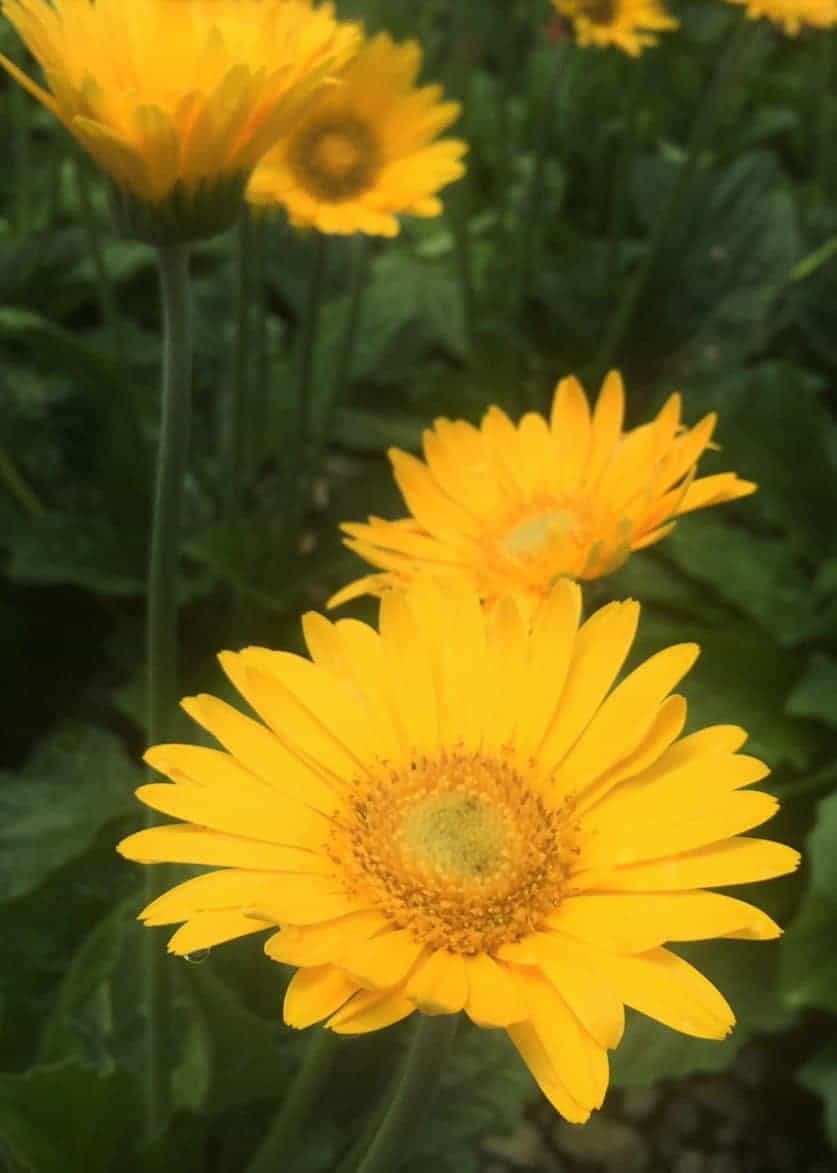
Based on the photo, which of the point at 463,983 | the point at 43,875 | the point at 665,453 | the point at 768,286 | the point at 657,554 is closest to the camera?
the point at 463,983

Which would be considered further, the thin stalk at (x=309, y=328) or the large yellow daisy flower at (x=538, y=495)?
the thin stalk at (x=309, y=328)

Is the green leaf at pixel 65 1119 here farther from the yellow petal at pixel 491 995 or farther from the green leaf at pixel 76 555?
the green leaf at pixel 76 555

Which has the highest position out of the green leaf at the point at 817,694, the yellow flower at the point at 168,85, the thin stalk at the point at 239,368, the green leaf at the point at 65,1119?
the thin stalk at the point at 239,368

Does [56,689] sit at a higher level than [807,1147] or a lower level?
higher

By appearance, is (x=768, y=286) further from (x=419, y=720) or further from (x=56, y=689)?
(x=419, y=720)

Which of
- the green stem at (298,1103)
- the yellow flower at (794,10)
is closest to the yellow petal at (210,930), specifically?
the green stem at (298,1103)

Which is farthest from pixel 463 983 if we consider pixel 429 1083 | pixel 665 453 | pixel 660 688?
pixel 665 453

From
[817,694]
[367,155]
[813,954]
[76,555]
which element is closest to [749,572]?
[817,694]
